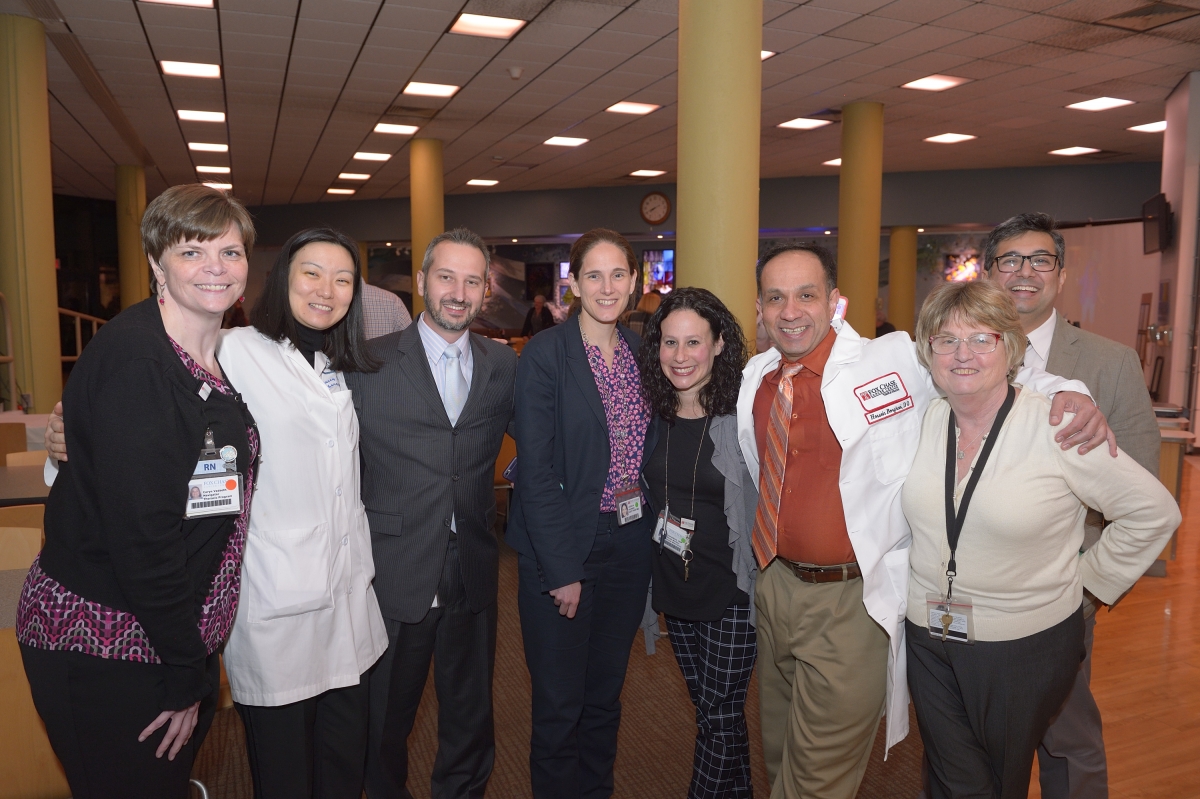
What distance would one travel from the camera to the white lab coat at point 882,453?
7.04ft

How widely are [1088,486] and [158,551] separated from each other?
→ 2.03m

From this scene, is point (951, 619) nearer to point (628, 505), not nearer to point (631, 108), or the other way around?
point (628, 505)

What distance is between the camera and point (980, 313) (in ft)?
6.47

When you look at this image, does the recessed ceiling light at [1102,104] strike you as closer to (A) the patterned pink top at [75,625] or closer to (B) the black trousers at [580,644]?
(B) the black trousers at [580,644]

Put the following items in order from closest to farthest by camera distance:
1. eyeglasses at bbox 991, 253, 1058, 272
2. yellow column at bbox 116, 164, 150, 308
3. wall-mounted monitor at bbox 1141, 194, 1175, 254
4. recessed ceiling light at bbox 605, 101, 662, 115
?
eyeglasses at bbox 991, 253, 1058, 272 < wall-mounted monitor at bbox 1141, 194, 1175, 254 < recessed ceiling light at bbox 605, 101, 662, 115 < yellow column at bbox 116, 164, 150, 308

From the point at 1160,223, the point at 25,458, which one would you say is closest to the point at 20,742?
the point at 25,458

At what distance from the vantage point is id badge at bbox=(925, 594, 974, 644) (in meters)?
1.95

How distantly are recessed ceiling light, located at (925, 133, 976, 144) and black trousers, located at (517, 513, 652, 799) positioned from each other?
428 inches

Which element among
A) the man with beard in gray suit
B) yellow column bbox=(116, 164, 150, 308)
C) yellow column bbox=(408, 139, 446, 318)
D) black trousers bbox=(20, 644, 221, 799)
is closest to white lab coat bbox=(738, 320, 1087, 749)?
the man with beard in gray suit

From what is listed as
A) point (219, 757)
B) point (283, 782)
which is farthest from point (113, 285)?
point (283, 782)

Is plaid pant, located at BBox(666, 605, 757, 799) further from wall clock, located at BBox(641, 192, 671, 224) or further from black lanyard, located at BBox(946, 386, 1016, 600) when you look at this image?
wall clock, located at BBox(641, 192, 671, 224)

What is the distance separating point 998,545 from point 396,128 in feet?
34.9

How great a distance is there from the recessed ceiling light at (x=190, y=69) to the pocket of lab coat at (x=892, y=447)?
8.34m

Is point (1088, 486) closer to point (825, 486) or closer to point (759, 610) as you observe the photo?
point (825, 486)
